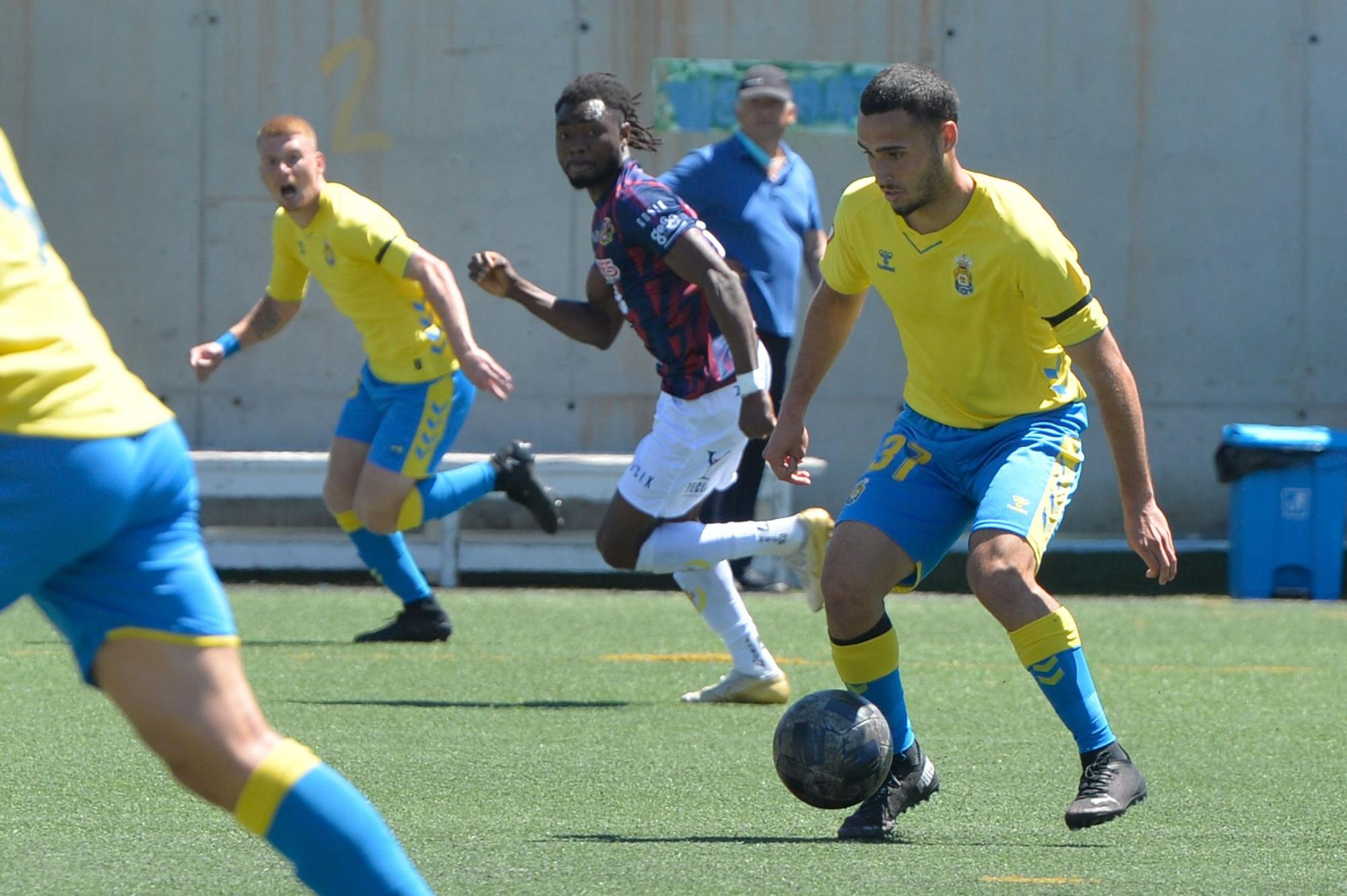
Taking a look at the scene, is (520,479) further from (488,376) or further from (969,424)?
(969,424)

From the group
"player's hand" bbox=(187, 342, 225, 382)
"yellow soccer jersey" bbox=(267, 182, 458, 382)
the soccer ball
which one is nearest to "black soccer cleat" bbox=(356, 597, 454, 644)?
"yellow soccer jersey" bbox=(267, 182, 458, 382)

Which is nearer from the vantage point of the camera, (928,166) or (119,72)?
(928,166)

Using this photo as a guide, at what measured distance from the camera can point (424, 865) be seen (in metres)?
4.23

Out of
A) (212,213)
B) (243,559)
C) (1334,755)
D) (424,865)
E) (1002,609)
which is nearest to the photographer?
(424,865)

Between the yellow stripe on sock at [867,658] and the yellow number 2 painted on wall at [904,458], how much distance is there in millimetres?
415

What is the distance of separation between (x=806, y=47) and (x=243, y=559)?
4524 mm

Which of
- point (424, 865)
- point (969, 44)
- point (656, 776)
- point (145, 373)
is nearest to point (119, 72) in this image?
point (145, 373)

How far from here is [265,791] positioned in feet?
9.36

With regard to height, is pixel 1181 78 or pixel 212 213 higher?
pixel 1181 78

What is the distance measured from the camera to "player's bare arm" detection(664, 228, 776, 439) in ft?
20.9

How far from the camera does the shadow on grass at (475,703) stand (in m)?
6.62

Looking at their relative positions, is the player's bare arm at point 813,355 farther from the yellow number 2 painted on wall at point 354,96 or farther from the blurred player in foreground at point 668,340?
the yellow number 2 painted on wall at point 354,96

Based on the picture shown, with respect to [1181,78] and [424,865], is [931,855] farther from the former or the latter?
[1181,78]

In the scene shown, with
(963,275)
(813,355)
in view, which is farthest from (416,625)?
(963,275)
